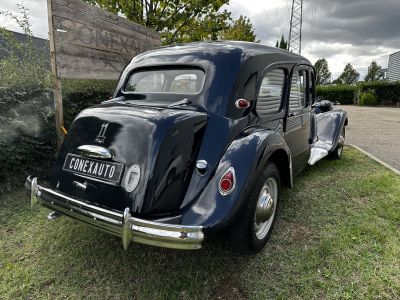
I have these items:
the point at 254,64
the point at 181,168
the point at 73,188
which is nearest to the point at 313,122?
the point at 254,64

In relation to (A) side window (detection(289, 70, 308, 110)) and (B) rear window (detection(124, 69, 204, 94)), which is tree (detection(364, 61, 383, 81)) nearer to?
(A) side window (detection(289, 70, 308, 110))

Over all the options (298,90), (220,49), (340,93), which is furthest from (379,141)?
(340,93)

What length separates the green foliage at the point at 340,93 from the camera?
2553cm

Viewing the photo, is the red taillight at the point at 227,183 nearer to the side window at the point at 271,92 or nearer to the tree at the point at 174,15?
the side window at the point at 271,92

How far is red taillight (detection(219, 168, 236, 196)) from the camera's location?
2.27 m

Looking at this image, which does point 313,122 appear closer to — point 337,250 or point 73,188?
point 337,250

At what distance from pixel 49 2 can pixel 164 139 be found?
2.83 metres

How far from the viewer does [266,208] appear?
2.78m

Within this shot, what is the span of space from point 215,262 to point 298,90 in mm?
2479

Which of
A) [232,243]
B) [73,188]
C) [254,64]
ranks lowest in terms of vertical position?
[232,243]

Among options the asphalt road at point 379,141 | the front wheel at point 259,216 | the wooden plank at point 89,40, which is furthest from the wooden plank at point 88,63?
the asphalt road at point 379,141

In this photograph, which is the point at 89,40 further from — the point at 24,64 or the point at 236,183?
the point at 236,183

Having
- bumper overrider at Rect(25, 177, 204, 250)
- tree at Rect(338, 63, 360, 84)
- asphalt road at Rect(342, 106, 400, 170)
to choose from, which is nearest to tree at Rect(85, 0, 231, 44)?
asphalt road at Rect(342, 106, 400, 170)

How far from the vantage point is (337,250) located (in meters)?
2.82
